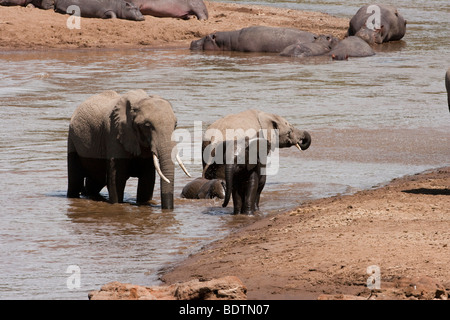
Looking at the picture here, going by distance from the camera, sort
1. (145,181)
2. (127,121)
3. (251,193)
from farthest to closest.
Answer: (145,181)
(127,121)
(251,193)

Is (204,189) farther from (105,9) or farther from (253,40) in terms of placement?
(105,9)

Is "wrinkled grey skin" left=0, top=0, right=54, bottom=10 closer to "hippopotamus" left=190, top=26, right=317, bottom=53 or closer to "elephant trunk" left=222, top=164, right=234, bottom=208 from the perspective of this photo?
"hippopotamus" left=190, top=26, right=317, bottom=53

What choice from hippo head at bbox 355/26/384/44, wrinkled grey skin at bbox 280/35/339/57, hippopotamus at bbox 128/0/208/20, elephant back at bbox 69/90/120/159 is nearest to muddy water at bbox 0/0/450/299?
wrinkled grey skin at bbox 280/35/339/57

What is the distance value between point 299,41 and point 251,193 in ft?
58.9

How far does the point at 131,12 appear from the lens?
95.7 feet

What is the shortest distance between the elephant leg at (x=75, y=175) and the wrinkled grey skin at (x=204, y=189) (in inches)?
47.5

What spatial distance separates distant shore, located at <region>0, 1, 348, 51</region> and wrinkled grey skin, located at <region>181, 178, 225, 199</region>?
645 inches

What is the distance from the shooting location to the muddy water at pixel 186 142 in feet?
27.9

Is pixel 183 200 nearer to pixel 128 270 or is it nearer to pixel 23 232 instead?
pixel 23 232

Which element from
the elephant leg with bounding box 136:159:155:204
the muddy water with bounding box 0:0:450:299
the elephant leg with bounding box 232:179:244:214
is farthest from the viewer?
the elephant leg with bounding box 136:159:155:204

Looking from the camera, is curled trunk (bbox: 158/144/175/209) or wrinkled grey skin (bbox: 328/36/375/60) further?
wrinkled grey skin (bbox: 328/36/375/60)

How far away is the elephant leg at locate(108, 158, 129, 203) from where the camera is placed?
1038 cm

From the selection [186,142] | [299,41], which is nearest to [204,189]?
[186,142]

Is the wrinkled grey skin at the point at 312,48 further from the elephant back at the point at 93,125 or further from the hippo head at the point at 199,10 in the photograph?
the elephant back at the point at 93,125
